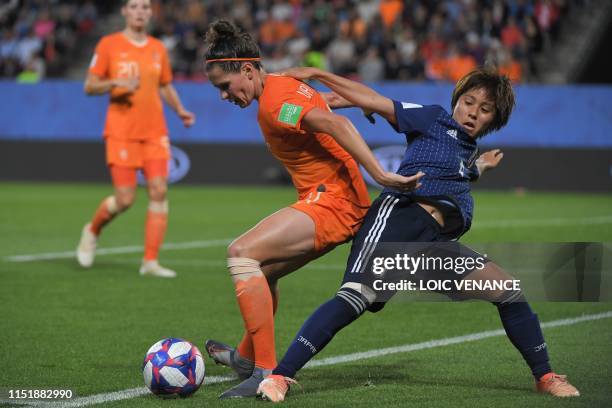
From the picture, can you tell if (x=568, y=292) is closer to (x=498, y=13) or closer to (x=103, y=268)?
(x=103, y=268)

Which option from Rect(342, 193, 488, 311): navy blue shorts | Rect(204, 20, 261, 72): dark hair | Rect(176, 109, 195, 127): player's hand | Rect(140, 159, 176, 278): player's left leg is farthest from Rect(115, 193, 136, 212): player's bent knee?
Rect(342, 193, 488, 311): navy blue shorts

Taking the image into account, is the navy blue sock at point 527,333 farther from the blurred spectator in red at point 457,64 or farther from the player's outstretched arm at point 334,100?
the blurred spectator in red at point 457,64

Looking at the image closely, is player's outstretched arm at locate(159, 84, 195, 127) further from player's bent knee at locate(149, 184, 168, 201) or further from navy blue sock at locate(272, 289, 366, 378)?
navy blue sock at locate(272, 289, 366, 378)

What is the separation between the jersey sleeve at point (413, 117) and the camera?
19.4ft

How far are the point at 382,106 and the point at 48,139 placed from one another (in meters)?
19.3

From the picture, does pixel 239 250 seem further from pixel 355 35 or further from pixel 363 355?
pixel 355 35

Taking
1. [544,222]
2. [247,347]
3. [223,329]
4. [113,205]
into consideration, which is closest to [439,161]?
[247,347]

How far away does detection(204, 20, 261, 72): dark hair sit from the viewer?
19.8 feet

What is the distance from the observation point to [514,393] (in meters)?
6.05

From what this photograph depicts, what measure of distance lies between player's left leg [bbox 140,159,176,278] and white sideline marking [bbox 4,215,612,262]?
171 centimetres

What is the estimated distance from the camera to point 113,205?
37.1ft

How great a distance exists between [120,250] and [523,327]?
25.6ft

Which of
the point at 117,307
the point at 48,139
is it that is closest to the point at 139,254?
the point at 117,307

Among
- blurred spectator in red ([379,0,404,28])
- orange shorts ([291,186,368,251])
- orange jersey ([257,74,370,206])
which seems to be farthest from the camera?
blurred spectator in red ([379,0,404,28])
